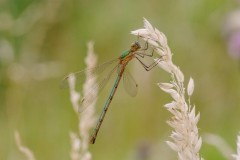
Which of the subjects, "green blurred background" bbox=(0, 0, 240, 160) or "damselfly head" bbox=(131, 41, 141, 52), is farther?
"green blurred background" bbox=(0, 0, 240, 160)

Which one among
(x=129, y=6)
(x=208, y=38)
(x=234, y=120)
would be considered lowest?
A: (x=234, y=120)

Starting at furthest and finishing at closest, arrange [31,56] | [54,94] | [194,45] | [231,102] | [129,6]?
[129,6], [54,94], [194,45], [231,102], [31,56]

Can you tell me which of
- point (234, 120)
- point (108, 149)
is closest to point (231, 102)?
point (234, 120)

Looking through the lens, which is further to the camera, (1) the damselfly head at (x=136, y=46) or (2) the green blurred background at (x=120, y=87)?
(2) the green blurred background at (x=120, y=87)

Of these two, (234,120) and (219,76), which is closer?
(234,120)

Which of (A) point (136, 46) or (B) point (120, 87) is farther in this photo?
(B) point (120, 87)

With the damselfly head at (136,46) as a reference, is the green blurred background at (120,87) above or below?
above

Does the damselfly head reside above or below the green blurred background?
below

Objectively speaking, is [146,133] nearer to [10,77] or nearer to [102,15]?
[10,77]
